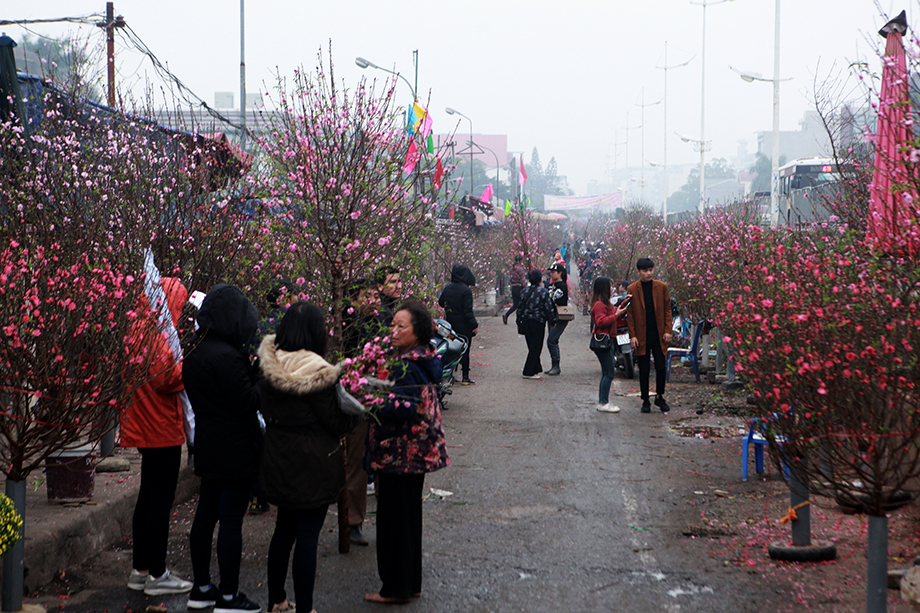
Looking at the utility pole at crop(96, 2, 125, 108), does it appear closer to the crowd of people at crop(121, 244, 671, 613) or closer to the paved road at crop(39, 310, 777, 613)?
the paved road at crop(39, 310, 777, 613)

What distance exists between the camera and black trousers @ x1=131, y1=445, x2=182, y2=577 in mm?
4539

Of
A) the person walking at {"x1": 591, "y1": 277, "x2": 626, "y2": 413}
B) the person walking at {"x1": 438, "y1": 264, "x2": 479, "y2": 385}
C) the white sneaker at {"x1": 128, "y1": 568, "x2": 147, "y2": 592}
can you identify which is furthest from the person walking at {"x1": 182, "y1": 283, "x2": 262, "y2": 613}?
the person walking at {"x1": 438, "y1": 264, "x2": 479, "y2": 385}

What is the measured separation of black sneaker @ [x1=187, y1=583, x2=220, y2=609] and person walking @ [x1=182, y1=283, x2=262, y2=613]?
0.15m

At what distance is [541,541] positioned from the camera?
18.8ft

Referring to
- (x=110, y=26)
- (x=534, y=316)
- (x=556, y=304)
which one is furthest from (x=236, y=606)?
(x=110, y=26)

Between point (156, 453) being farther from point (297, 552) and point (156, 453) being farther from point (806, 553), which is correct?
point (806, 553)

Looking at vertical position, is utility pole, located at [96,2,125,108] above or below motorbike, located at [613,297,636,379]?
above

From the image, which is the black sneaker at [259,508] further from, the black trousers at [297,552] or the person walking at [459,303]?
the person walking at [459,303]

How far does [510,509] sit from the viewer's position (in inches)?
257

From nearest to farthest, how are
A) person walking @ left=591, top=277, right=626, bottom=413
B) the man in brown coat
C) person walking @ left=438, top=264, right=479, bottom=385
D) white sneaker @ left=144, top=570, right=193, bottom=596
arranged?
1. white sneaker @ left=144, top=570, right=193, bottom=596
2. the man in brown coat
3. person walking @ left=591, top=277, right=626, bottom=413
4. person walking @ left=438, top=264, right=479, bottom=385

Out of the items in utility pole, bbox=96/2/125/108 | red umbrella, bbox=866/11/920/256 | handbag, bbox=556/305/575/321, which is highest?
utility pole, bbox=96/2/125/108

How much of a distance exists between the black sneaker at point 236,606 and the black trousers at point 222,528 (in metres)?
0.04

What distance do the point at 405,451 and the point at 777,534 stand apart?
2972 mm

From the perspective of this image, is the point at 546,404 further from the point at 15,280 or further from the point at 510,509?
the point at 15,280
